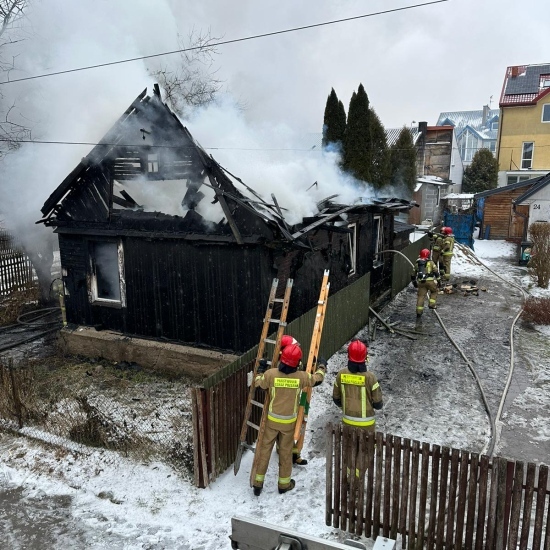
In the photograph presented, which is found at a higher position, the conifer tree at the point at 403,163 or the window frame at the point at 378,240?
the conifer tree at the point at 403,163

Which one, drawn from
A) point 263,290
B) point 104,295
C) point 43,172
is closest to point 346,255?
point 263,290

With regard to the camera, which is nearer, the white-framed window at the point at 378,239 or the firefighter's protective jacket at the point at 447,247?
the white-framed window at the point at 378,239

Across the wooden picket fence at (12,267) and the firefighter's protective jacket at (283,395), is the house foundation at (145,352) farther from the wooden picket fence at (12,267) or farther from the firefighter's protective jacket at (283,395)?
the wooden picket fence at (12,267)

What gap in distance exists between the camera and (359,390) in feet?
16.6

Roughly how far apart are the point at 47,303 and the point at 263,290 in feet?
28.1

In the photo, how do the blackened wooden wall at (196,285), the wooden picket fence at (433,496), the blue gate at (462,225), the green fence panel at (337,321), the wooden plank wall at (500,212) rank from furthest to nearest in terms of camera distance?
the wooden plank wall at (500,212) < the blue gate at (462,225) < the blackened wooden wall at (196,285) < the green fence panel at (337,321) < the wooden picket fence at (433,496)

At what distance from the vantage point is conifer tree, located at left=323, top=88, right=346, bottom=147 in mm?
22750

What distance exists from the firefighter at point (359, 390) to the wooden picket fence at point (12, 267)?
11.5 metres

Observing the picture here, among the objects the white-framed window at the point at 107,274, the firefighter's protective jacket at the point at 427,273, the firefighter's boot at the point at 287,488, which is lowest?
the firefighter's boot at the point at 287,488

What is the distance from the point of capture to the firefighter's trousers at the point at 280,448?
4.92 meters

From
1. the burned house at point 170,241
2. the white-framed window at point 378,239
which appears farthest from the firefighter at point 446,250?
the burned house at point 170,241

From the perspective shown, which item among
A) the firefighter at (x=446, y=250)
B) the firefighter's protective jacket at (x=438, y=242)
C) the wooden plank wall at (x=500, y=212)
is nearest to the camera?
the firefighter at (x=446, y=250)

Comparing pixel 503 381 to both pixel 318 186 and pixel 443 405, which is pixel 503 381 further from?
pixel 318 186

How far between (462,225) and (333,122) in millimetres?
8350
